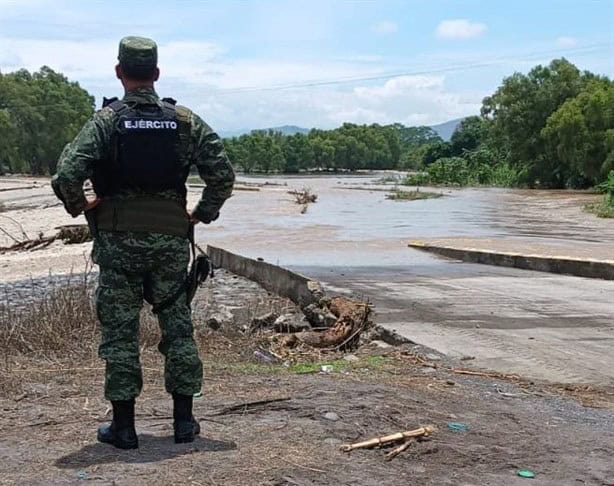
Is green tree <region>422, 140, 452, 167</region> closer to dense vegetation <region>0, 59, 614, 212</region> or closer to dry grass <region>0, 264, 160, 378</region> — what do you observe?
dense vegetation <region>0, 59, 614, 212</region>

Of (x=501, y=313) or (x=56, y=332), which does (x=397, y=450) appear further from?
(x=501, y=313)

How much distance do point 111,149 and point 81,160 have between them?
0.51 ft

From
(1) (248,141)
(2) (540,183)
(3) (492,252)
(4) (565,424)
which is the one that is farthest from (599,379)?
(1) (248,141)

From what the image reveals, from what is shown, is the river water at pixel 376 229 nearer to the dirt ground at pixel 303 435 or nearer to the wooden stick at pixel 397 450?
the dirt ground at pixel 303 435

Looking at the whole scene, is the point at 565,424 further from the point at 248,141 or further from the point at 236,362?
the point at 248,141

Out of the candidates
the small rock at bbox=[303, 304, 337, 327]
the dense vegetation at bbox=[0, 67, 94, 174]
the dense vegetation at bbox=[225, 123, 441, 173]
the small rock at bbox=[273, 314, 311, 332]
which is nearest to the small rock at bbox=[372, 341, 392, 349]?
the small rock at bbox=[303, 304, 337, 327]

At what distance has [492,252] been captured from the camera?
50.4 feet

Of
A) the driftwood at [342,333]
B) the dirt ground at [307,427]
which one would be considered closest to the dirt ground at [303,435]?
the dirt ground at [307,427]

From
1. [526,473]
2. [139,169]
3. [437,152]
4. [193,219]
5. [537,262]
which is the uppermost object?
[437,152]

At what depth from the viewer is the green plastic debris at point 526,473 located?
3773 mm

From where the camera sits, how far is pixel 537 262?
558 inches

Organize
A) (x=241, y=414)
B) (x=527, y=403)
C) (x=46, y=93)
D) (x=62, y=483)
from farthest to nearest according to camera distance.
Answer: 1. (x=46, y=93)
2. (x=527, y=403)
3. (x=241, y=414)
4. (x=62, y=483)

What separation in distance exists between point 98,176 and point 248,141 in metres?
143

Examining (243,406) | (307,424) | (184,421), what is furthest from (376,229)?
(184,421)
